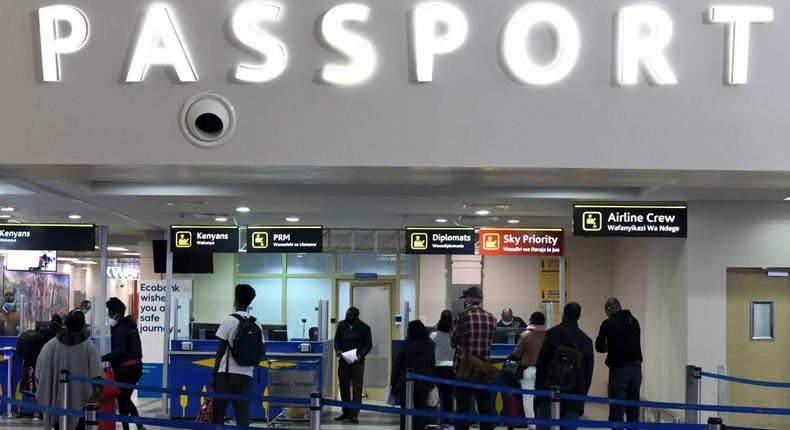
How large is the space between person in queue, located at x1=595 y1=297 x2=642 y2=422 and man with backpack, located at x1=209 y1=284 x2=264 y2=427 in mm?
3663

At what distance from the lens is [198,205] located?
41.0ft

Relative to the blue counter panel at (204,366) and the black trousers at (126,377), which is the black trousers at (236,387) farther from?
the blue counter panel at (204,366)

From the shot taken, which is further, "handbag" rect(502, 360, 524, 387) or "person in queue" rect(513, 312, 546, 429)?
"handbag" rect(502, 360, 524, 387)

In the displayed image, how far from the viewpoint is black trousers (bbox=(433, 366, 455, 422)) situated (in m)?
10.4

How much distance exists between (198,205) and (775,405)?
7805 millimetres

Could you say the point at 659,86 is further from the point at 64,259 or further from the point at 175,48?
the point at 64,259

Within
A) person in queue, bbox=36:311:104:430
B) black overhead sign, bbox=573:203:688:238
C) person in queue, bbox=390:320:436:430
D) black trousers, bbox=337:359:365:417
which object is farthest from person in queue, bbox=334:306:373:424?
person in queue, bbox=36:311:104:430

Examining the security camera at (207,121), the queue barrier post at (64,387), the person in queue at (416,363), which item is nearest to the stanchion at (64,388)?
the queue barrier post at (64,387)

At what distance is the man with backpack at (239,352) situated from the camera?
7.90 meters

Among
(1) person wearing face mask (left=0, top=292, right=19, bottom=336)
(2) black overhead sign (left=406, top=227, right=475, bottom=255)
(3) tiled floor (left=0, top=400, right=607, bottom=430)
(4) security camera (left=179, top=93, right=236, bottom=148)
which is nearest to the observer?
(4) security camera (left=179, top=93, right=236, bottom=148)

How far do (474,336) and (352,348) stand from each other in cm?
393

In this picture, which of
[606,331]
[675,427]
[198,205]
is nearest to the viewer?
[675,427]

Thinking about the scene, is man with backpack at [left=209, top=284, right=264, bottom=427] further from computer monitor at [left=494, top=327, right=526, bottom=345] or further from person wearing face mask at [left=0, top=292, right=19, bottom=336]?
person wearing face mask at [left=0, top=292, right=19, bottom=336]

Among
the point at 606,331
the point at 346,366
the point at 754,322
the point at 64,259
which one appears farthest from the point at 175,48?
the point at 64,259
